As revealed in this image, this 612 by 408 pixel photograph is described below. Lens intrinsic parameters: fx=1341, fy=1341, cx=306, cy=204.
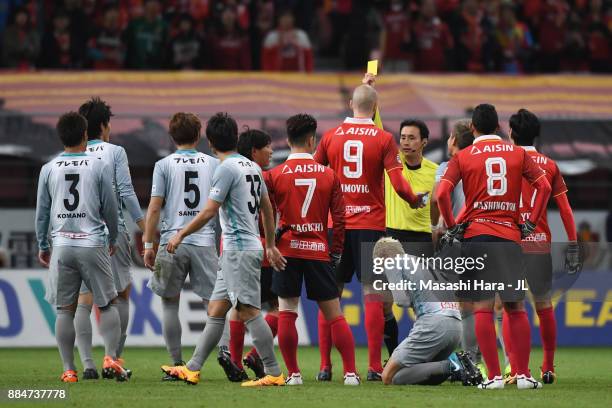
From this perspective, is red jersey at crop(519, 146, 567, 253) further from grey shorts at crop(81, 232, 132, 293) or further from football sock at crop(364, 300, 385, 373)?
grey shorts at crop(81, 232, 132, 293)

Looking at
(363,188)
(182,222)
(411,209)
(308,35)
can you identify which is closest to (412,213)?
(411,209)

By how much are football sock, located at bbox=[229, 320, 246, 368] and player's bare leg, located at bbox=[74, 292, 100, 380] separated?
1.20 meters

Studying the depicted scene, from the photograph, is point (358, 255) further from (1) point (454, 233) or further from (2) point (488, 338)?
(2) point (488, 338)

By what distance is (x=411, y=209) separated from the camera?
41.7 feet

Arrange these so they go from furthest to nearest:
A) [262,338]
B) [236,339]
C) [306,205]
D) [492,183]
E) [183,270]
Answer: [183,270] < [236,339] < [306,205] < [262,338] < [492,183]

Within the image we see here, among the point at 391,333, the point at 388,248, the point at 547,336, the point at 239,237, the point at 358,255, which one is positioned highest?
the point at 239,237

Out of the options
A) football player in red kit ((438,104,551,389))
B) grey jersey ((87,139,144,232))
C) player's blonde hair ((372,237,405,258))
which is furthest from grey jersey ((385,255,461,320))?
grey jersey ((87,139,144,232))

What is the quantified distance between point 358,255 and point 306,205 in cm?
88

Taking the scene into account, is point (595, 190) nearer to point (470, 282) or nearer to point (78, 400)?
point (470, 282)

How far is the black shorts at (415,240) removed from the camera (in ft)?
41.2

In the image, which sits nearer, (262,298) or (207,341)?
(207,341)

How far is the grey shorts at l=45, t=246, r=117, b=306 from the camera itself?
11.3 m

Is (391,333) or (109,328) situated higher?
(109,328)

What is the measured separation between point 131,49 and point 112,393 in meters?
13.3
